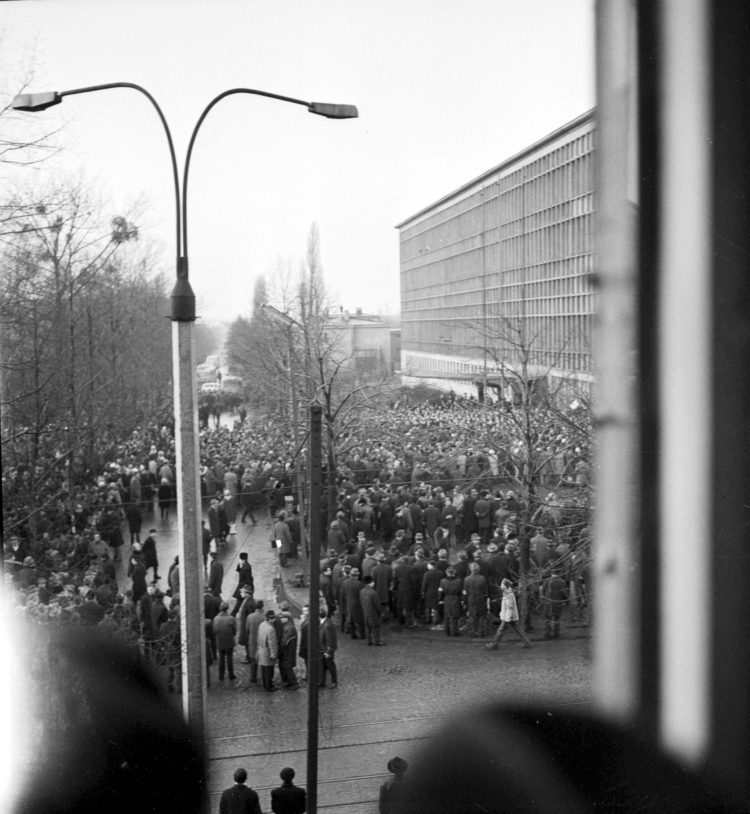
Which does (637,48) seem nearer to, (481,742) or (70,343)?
(481,742)

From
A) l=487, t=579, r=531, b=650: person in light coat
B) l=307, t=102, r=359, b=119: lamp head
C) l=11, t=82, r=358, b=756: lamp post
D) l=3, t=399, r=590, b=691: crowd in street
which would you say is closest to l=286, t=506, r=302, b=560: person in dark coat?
l=3, t=399, r=590, b=691: crowd in street

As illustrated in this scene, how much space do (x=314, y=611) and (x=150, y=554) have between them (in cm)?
42

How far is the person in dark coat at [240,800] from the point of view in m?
1.50

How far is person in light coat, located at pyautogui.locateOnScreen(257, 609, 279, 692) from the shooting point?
5.37 feet

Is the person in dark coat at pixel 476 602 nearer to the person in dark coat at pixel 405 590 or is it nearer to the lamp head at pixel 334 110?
the person in dark coat at pixel 405 590

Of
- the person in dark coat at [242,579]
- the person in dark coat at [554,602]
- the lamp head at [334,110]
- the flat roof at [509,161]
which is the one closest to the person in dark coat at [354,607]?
the person in dark coat at [242,579]

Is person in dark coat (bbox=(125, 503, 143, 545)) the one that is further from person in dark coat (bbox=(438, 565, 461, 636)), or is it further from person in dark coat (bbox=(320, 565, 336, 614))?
person in dark coat (bbox=(438, 565, 461, 636))

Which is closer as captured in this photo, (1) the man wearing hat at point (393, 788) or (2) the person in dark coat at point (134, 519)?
(1) the man wearing hat at point (393, 788)

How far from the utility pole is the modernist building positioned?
278mm

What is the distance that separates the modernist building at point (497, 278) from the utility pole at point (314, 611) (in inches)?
11.0

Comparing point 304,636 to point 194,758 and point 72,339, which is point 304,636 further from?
point 72,339

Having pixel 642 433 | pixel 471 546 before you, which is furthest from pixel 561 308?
pixel 471 546

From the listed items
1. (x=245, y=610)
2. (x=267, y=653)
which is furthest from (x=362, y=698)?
(x=245, y=610)

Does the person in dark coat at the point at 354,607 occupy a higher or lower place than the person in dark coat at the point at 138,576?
lower
